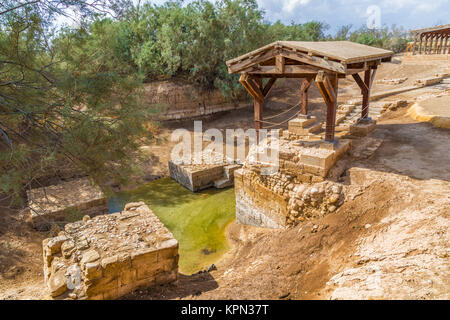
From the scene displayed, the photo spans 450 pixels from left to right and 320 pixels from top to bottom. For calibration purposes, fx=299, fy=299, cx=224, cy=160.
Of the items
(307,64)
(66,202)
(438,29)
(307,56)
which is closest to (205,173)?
(66,202)

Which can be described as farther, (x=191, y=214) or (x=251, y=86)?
(x=191, y=214)

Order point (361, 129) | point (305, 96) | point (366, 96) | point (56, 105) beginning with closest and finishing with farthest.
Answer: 1. point (56, 105)
2. point (361, 129)
3. point (366, 96)
4. point (305, 96)

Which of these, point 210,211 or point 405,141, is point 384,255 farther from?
point 210,211

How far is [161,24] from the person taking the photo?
1780cm

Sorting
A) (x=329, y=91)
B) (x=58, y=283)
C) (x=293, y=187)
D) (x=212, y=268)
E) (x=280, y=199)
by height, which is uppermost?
(x=329, y=91)

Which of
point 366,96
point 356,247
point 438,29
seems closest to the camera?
point 356,247

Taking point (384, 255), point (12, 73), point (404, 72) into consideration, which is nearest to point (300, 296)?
point (384, 255)

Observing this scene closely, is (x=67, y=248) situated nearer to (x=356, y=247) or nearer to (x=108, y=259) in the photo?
(x=108, y=259)

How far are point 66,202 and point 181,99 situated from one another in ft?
35.4

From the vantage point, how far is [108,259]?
4.56 m

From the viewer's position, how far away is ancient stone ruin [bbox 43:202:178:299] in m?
4.48

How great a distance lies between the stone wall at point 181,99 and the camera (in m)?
17.6

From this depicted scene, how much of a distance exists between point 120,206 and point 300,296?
26.6 feet

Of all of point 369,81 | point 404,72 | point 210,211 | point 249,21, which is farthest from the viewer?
point 404,72
